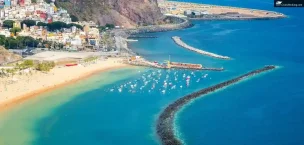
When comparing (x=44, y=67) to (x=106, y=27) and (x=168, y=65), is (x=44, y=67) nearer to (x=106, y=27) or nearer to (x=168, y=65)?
(x=168, y=65)

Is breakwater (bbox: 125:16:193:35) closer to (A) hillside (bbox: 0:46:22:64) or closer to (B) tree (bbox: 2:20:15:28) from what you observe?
(B) tree (bbox: 2:20:15:28)

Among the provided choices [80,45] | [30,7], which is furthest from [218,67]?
[30,7]

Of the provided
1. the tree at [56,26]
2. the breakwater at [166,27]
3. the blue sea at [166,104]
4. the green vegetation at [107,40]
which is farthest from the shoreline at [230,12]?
the blue sea at [166,104]

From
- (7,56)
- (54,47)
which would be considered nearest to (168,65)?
(54,47)

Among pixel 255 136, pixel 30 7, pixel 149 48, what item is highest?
pixel 30 7

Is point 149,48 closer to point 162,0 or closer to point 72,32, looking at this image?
point 72,32

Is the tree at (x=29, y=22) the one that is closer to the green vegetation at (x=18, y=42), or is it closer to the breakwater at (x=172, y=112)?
the green vegetation at (x=18, y=42)

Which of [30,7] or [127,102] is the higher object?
[30,7]

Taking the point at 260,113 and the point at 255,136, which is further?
the point at 260,113
